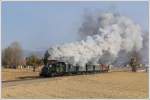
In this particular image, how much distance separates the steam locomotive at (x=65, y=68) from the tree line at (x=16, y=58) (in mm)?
375

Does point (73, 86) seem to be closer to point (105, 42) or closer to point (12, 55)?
point (105, 42)

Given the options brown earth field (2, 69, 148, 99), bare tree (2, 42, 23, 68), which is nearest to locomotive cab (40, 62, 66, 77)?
brown earth field (2, 69, 148, 99)

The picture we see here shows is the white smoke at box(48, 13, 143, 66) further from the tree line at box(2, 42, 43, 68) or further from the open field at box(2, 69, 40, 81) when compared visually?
the open field at box(2, 69, 40, 81)

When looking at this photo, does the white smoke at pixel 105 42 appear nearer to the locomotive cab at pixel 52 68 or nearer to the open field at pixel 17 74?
the locomotive cab at pixel 52 68

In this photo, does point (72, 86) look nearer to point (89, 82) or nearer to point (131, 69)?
point (89, 82)

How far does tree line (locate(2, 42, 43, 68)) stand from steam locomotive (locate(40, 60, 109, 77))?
38 cm

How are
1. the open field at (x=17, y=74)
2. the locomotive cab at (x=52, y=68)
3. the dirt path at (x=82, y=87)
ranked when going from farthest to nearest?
the locomotive cab at (x=52, y=68) → the open field at (x=17, y=74) → the dirt path at (x=82, y=87)

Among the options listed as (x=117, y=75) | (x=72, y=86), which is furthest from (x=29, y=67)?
(x=117, y=75)

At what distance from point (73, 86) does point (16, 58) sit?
1.22m

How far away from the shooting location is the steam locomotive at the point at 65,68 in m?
10.2

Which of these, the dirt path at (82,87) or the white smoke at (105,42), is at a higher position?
the white smoke at (105,42)

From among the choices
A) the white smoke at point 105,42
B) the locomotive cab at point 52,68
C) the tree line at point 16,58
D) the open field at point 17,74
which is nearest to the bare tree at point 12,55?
the tree line at point 16,58

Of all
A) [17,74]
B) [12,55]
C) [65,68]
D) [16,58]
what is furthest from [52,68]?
[12,55]

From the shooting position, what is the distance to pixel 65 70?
35.1ft
